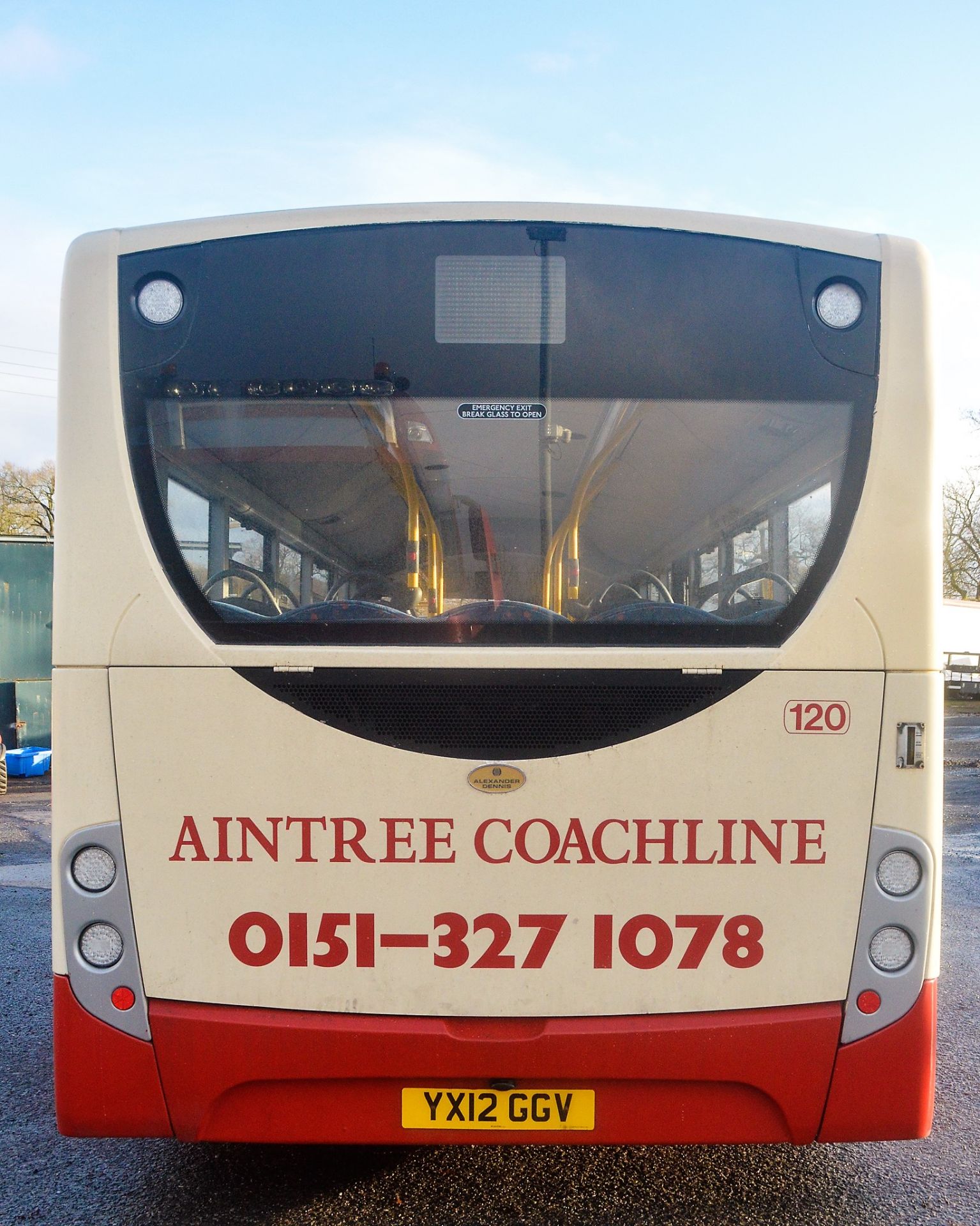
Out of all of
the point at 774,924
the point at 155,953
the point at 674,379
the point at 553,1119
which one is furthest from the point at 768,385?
the point at 155,953

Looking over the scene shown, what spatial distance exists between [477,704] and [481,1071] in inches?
36.9

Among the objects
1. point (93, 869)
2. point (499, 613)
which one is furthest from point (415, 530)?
point (93, 869)

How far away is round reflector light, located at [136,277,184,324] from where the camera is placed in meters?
3.04

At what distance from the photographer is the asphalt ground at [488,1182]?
3.31 m

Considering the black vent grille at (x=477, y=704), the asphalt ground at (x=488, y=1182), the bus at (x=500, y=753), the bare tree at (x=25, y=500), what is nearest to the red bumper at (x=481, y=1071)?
the bus at (x=500, y=753)

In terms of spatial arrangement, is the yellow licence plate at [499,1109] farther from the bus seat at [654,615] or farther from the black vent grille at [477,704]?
the bus seat at [654,615]

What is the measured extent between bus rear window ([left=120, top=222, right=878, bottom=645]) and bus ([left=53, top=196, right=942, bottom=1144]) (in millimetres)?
11

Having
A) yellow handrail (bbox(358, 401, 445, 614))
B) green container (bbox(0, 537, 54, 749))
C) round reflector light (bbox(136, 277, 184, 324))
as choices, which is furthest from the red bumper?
green container (bbox(0, 537, 54, 749))

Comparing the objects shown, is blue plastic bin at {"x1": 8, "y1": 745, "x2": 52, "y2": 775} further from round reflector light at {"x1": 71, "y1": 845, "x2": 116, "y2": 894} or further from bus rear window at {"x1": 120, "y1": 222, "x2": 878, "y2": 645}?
bus rear window at {"x1": 120, "y1": 222, "x2": 878, "y2": 645}

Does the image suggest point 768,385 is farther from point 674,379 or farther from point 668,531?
point 668,531

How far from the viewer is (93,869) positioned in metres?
2.93

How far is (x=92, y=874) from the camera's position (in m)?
2.93

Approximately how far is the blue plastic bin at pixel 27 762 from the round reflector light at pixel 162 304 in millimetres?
15222

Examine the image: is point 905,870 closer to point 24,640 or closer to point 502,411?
point 502,411
